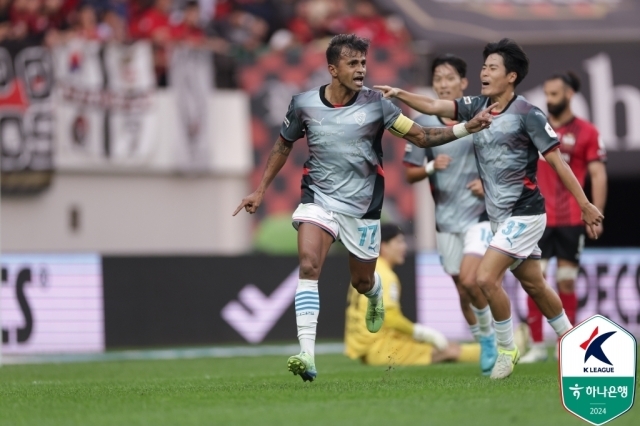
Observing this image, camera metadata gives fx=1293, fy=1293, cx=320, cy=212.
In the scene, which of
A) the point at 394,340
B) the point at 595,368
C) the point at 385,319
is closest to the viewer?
the point at 595,368

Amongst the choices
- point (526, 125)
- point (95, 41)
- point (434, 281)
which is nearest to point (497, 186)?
point (526, 125)

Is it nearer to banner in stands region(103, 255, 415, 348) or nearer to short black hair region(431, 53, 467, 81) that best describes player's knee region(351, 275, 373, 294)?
short black hair region(431, 53, 467, 81)

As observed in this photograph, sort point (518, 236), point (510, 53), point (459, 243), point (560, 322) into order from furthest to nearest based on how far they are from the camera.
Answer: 1. point (459, 243)
2. point (560, 322)
3. point (510, 53)
4. point (518, 236)

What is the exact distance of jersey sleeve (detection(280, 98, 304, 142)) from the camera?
9461 mm

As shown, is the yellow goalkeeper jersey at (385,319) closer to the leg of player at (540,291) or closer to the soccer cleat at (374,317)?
the soccer cleat at (374,317)

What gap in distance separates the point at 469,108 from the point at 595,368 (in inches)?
129

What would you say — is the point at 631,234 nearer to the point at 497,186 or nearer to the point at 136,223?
the point at 136,223

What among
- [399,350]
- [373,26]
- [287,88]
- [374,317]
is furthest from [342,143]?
[373,26]

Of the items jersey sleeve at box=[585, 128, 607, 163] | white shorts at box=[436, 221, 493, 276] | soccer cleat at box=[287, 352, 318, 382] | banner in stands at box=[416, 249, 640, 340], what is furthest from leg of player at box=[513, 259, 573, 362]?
banner in stands at box=[416, 249, 640, 340]

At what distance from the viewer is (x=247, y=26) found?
20656mm

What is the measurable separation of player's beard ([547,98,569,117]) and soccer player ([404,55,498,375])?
159cm

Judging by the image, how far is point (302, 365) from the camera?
877 centimetres

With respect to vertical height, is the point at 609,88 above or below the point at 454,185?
above

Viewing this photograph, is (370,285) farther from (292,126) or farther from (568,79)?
(568,79)
